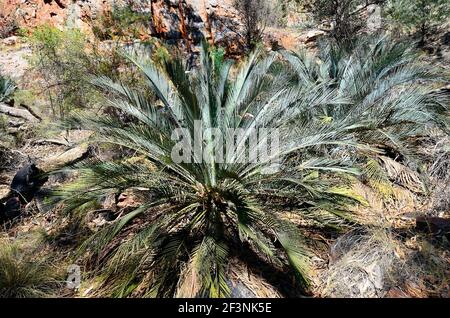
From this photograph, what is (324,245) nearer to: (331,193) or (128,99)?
(331,193)

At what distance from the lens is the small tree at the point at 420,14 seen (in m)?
9.39

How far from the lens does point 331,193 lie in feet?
12.5

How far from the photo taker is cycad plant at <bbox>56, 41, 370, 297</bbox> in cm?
326

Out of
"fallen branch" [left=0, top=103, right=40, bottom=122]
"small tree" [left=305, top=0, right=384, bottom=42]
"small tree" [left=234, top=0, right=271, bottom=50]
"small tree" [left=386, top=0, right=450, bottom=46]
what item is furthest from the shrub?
"small tree" [left=386, top=0, right=450, bottom=46]

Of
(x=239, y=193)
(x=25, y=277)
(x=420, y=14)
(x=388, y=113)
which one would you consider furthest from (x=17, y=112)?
(x=420, y=14)

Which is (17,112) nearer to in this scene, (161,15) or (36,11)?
(161,15)

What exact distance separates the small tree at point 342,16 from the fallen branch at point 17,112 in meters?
7.89

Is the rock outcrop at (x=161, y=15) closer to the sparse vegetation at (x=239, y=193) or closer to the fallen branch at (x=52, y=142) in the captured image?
the fallen branch at (x=52, y=142)

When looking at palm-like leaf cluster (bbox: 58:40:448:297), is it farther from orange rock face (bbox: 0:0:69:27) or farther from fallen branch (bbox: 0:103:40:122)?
orange rock face (bbox: 0:0:69:27)

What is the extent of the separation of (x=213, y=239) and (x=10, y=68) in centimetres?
876

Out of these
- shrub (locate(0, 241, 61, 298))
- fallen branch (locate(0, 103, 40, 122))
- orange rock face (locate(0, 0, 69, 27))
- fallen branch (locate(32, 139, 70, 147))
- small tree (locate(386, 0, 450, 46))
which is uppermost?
orange rock face (locate(0, 0, 69, 27))

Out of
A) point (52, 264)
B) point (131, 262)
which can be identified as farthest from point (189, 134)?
point (52, 264)

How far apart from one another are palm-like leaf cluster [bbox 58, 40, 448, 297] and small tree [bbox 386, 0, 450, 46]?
7.07m

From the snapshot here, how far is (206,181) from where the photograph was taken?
3.79m
